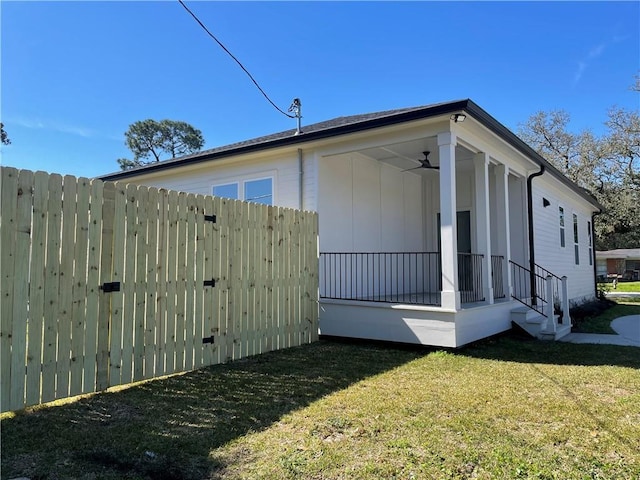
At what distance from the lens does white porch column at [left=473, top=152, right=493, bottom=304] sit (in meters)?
7.54

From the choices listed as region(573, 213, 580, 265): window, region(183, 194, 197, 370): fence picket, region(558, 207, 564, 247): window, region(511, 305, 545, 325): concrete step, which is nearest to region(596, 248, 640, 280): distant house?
region(573, 213, 580, 265): window

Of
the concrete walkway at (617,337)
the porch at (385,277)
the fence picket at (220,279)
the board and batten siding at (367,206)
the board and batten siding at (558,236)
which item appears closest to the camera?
the fence picket at (220,279)

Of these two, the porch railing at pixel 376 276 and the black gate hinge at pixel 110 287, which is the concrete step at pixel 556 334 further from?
the black gate hinge at pixel 110 287

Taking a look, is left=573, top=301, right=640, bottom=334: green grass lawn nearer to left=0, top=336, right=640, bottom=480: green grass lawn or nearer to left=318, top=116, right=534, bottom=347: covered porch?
left=318, top=116, right=534, bottom=347: covered porch

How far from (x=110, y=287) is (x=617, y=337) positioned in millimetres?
8559

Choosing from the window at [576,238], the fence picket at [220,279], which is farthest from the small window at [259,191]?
the window at [576,238]

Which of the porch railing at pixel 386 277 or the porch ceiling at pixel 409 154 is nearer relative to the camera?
the porch railing at pixel 386 277

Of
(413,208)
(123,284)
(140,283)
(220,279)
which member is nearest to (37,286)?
(123,284)

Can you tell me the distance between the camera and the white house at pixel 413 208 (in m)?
6.55

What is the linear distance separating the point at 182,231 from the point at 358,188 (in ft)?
15.6

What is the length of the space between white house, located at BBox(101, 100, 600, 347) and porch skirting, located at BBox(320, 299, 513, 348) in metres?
0.02

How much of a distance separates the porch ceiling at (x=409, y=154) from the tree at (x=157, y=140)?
3014cm

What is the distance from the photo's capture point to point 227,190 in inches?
366

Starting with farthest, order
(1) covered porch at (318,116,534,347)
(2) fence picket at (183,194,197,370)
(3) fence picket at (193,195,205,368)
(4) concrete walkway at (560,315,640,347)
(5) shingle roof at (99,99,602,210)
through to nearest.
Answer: (4) concrete walkway at (560,315,640,347), (1) covered porch at (318,116,534,347), (5) shingle roof at (99,99,602,210), (3) fence picket at (193,195,205,368), (2) fence picket at (183,194,197,370)
